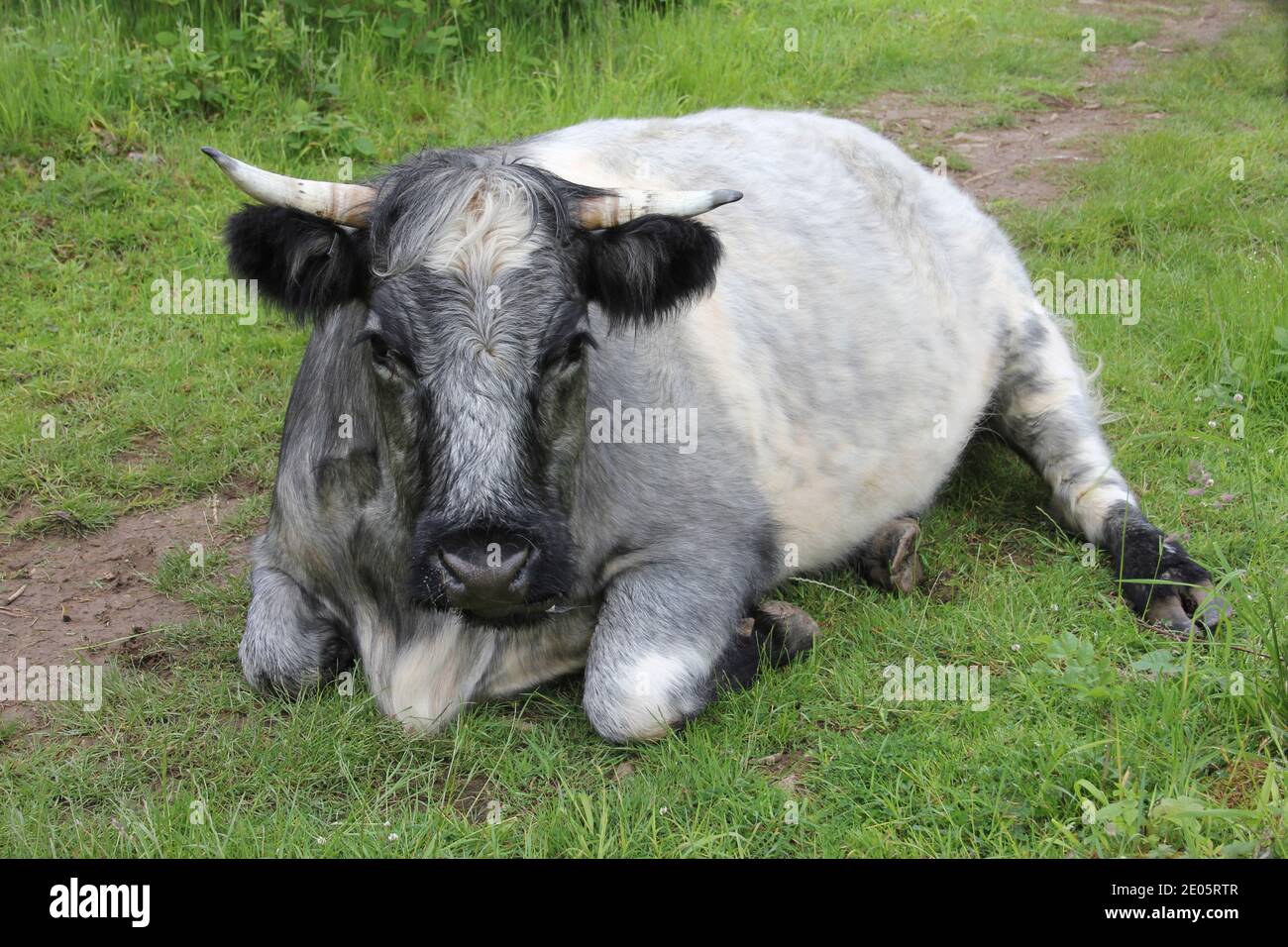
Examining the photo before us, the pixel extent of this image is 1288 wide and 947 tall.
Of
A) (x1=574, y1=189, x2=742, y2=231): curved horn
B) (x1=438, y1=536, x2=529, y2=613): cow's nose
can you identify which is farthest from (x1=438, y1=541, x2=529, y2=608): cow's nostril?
(x1=574, y1=189, x2=742, y2=231): curved horn

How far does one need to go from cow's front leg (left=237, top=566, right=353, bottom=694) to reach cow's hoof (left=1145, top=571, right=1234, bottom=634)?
2868 millimetres

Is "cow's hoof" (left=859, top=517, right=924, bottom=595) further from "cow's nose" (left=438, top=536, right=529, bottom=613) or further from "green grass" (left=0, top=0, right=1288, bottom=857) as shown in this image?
"cow's nose" (left=438, top=536, right=529, bottom=613)

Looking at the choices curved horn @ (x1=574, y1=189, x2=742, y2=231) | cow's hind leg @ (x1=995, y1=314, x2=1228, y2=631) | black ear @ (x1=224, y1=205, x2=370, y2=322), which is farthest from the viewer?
cow's hind leg @ (x1=995, y1=314, x2=1228, y2=631)

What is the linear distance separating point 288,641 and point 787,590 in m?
1.89

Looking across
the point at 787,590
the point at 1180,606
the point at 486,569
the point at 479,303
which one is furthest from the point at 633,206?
the point at 1180,606

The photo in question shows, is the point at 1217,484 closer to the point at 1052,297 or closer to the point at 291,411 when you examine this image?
the point at 1052,297

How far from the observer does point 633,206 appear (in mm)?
4289

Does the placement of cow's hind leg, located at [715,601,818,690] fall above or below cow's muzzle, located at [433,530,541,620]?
below

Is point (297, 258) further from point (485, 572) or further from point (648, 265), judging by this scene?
point (485, 572)

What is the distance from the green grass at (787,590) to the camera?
3.75 meters

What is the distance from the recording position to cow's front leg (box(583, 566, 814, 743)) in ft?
13.9

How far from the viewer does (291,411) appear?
4836 millimetres

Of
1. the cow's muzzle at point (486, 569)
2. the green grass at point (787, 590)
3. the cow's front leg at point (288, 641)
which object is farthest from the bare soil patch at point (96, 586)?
the cow's muzzle at point (486, 569)

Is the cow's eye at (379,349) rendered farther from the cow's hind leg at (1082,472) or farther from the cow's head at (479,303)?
the cow's hind leg at (1082,472)
